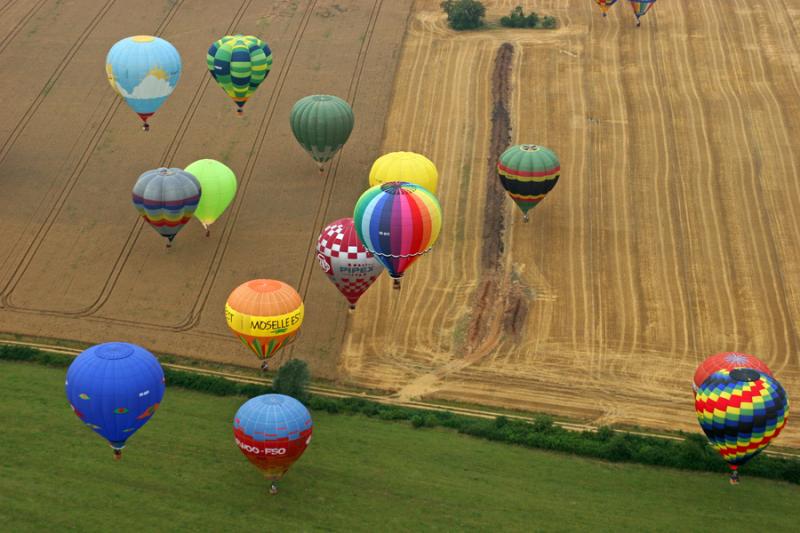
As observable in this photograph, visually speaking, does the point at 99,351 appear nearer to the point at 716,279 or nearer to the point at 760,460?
the point at 760,460

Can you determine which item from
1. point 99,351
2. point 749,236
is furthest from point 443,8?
point 99,351

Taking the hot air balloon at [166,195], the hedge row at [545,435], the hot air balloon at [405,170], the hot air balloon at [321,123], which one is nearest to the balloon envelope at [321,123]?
the hot air balloon at [321,123]

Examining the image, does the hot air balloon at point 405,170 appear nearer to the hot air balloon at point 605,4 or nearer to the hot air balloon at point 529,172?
the hot air balloon at point 529,172

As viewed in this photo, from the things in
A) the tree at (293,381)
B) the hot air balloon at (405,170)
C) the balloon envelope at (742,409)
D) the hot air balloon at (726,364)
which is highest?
the balloon envelope at (742,409)

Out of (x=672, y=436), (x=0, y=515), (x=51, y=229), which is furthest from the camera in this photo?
(x=51, y=229)

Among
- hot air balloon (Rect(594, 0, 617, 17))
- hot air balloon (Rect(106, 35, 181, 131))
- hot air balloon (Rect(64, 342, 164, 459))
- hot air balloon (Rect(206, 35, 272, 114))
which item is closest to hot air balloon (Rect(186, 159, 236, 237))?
hot air balloon (Rect(106, 35, 181, 131))

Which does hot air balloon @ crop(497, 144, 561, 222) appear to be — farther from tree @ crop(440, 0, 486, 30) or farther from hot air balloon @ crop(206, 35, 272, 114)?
tree @ crop(440, 0, 486, 30)
